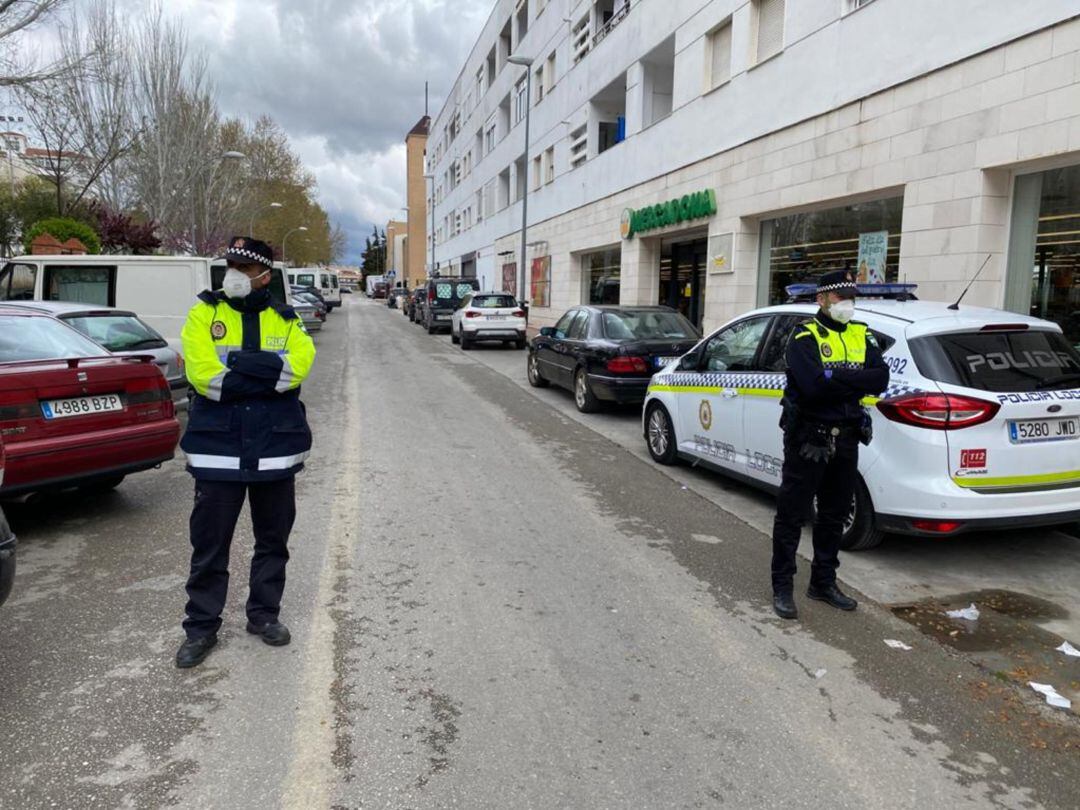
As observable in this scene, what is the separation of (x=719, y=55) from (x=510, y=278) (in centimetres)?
1849

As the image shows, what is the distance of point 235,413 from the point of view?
339 centimetres

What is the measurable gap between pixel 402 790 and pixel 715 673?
1.55 metres

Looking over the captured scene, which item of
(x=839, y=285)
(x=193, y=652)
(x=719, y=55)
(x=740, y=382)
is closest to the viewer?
(x=193, y=652)

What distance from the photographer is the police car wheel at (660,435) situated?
7551mm

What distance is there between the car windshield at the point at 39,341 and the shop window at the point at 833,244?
929 centimetres

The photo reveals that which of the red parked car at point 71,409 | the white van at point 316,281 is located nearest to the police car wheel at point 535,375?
the red parked car at point 71,409

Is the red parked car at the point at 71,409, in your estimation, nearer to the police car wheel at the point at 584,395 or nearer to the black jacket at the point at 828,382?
the black jacket at the point at 828,382

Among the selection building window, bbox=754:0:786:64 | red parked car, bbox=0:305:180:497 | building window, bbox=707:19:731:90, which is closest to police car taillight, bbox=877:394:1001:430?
red parked car, bbox=0:305:180:497

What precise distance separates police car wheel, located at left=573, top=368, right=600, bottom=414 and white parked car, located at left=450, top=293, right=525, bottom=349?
10.5 metres

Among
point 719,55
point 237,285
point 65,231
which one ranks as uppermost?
point 719,55

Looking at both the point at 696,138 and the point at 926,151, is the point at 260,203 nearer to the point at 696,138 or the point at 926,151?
the point at 696,138

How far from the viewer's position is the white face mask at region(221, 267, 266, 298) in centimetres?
331

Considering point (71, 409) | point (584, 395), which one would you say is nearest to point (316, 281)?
point (584, 395)

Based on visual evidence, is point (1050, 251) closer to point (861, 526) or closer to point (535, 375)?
point (861, 526)
